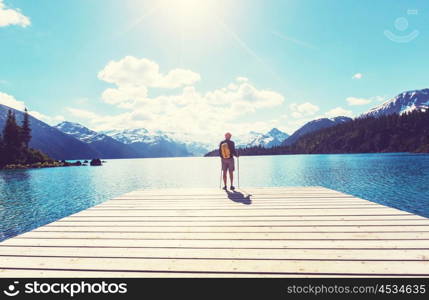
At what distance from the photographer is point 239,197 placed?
1070cm

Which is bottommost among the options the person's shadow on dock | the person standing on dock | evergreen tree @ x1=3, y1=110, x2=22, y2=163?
the person's shadow on dock

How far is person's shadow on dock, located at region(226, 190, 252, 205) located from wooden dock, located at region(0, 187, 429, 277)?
3.98ft

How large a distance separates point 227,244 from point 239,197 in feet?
18.3

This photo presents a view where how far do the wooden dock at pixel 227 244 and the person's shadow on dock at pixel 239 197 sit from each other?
3.98 ft

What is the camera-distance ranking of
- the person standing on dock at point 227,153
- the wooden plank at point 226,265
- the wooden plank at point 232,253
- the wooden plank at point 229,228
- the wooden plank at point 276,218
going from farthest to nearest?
the person standing on dock at point 227,153, the wooden plank at point 276,218, the wooden plank at point 229,228, the wooden plank at point 232,253, the wooden plank at point 226,265

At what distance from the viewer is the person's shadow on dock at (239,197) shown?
984 cm

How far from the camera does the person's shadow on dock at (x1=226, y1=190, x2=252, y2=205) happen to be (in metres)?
9.84

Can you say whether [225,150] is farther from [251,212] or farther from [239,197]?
[251,212]

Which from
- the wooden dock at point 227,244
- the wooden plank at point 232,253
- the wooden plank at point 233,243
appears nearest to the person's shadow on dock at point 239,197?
the wooden dock at point 227,244

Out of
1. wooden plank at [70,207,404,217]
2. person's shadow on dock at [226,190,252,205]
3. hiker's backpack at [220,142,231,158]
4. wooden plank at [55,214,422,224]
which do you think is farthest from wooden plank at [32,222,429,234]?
hiker's backpack at [220,142,231,158]

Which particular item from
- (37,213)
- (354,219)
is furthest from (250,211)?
(37,213)

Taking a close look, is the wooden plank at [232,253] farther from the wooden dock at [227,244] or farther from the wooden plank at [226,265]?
the wooden plank at [226,265]

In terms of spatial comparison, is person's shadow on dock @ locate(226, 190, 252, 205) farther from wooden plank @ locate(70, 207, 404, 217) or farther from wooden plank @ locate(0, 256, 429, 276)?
wooden plank @ locate(0, 256, 429, 276)

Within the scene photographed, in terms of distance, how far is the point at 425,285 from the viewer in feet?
12.2
